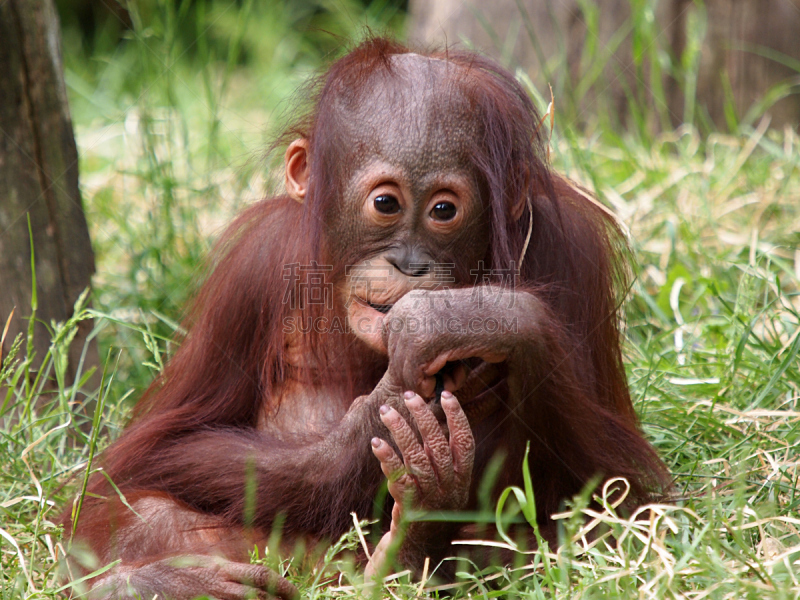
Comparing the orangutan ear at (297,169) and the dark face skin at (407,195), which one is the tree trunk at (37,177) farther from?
the dark face skin at (407,195)

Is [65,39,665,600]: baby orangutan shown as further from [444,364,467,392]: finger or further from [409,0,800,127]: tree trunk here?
[409,0,800,127]: tree trunk

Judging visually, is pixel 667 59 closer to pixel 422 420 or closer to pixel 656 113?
pixel 656 113

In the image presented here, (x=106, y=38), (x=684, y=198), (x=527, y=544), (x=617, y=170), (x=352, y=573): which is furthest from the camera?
(x=106, y=38)

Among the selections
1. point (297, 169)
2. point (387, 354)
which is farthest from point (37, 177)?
point (387, 354)

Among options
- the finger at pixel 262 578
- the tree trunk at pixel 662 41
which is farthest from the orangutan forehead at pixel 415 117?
the tree trunk at pixel 662 41

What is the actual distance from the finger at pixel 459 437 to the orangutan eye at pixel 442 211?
1.41 feet

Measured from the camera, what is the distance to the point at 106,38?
7.49 metres

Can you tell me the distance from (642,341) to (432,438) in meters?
1.52

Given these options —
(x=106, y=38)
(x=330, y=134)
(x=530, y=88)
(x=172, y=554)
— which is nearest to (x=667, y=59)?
(x=530, y=88)

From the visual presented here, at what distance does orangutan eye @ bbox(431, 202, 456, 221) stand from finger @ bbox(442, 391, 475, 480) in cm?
43

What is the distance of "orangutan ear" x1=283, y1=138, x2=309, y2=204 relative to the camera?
2.32 metres

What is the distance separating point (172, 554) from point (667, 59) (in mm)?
3591

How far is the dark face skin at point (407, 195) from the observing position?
6.72 ft

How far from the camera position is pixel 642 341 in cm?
319
